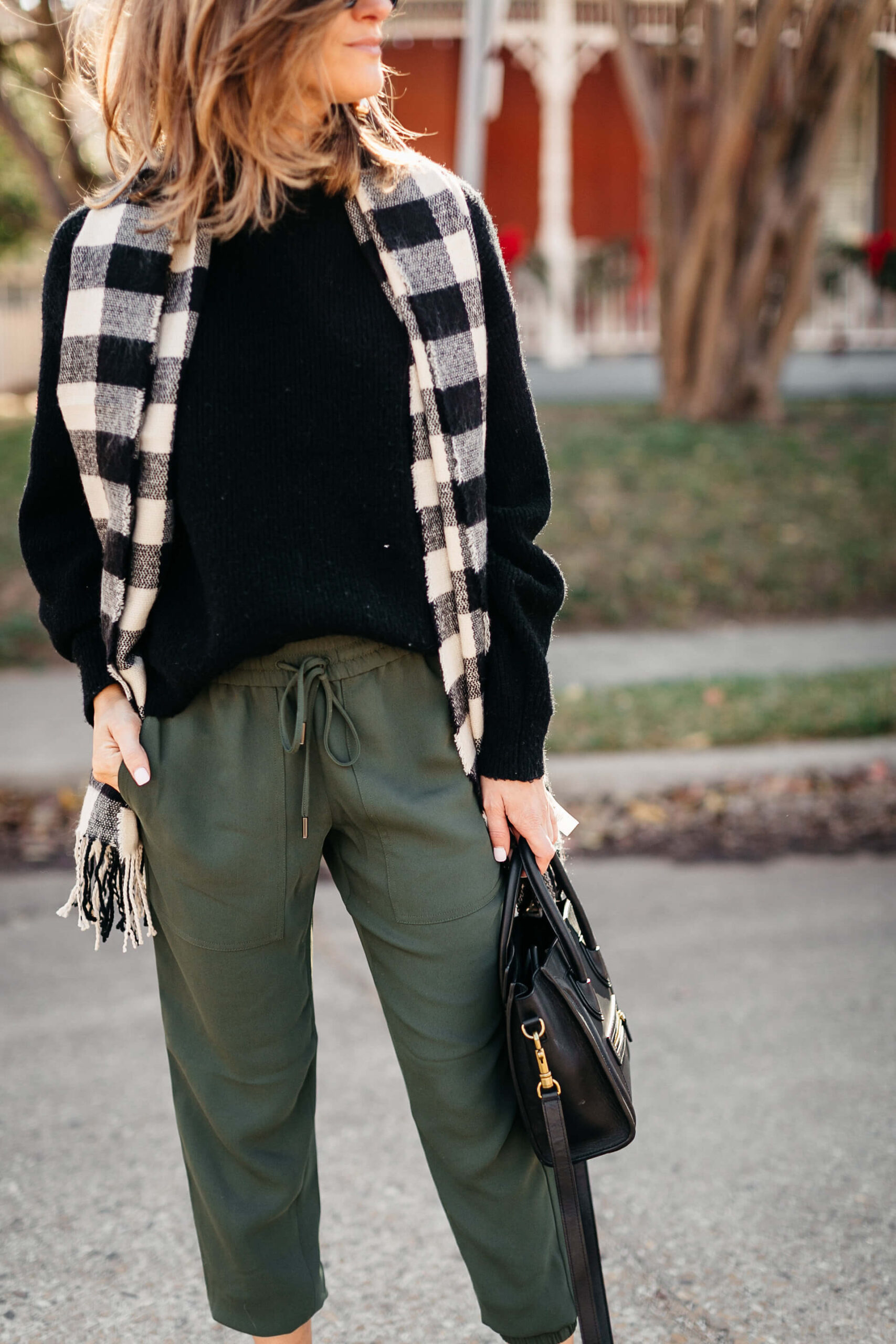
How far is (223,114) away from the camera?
1.54 metres

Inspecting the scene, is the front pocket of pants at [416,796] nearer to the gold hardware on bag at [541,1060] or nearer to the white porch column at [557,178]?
the gold hardware on bag at [541,1060]

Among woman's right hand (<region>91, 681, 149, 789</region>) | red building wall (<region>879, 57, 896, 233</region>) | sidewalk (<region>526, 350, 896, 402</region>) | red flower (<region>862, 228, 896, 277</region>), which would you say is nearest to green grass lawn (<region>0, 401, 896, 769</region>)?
sidewalk (<region>526, 350, 896, 402</region>)

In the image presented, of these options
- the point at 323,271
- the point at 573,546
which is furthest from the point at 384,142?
the point at 573,546

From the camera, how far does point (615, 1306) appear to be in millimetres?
2225

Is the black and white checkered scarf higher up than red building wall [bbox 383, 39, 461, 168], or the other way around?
red building wall [bbox 383, 39, 461, 168]

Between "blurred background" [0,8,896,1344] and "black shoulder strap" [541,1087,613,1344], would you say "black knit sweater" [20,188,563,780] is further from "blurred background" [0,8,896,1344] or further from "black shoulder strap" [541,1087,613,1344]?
"blurred background" [0,8,896,1344]

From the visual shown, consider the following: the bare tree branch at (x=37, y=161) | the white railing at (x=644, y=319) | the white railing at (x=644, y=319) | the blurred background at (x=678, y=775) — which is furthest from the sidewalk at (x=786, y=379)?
the bare tree branch at (x=37, y=161)

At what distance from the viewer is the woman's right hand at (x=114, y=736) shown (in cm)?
170

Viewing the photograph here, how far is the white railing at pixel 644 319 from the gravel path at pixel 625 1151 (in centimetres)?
951

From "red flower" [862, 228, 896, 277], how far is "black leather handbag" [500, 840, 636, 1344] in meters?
10.2

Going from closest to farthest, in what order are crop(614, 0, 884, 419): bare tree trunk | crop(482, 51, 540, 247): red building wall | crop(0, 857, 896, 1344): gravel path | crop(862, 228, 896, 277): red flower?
1. crop(0, 857, 896, 1344): gravel path
2. crop(614, 0, 884, 419): bare tree trunk
3. crop(862, 228, 896, 277): red flower
4. crop(482, 51, 540, 247): red building wall

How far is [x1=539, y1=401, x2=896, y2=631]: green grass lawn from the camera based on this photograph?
7086 millimetres

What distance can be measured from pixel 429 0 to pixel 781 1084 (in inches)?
465

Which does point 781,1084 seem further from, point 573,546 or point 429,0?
point 429,0
